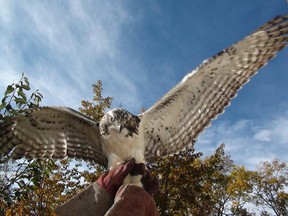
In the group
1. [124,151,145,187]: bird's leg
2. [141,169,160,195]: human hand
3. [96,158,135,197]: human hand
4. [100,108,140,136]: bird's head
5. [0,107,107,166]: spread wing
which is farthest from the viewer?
[0,107,107,166]: spread wing

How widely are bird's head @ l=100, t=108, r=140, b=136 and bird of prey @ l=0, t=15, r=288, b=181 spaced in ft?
0.99

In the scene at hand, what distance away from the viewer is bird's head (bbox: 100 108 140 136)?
166 inches

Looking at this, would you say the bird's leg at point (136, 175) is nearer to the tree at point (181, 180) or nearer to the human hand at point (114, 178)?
the human hand at point (114, 178)

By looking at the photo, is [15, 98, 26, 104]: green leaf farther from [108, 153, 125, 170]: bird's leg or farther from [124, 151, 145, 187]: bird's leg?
[124, 151, 145, 187]: bird's leg

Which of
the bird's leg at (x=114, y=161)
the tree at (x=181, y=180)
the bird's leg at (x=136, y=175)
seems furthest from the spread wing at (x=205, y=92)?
the tree at (x=181, y=180)

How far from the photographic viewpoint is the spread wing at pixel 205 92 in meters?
4.95

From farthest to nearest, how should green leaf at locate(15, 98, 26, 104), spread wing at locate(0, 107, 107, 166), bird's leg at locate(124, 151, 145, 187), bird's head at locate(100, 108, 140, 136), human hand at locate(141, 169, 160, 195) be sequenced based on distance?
green leaf at locate(15, 98, 26, 104) → spread wing at locate(0, 107, 107, 166) → bird's head at locate(100, 108, 140, 136) → human hand at locate(141, 169, 160, 195) → bird's leg at locate(124, 151, 145, 187)

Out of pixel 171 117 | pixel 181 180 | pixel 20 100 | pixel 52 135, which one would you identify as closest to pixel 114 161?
pixel 52 135

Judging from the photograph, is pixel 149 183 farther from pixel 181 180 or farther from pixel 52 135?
pixel 181 180

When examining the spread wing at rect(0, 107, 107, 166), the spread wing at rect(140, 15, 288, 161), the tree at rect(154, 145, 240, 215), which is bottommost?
the spread wing at rect(0, 107, 107, 166)

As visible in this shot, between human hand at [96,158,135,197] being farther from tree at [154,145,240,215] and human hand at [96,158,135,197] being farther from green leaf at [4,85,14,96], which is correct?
tree at [154,145,240,215]

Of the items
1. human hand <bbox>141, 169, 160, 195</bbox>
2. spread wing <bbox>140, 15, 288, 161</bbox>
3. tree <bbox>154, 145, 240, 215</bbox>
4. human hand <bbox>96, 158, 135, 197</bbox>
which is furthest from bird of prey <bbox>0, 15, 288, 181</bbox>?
tree <bbox>154, 145, 240, 215</bbox>

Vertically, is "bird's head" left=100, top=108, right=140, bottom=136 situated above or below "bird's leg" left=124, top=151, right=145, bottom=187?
above

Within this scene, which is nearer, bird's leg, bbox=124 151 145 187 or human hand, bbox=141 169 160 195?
bird's leg, bbox=124 151 145 187
